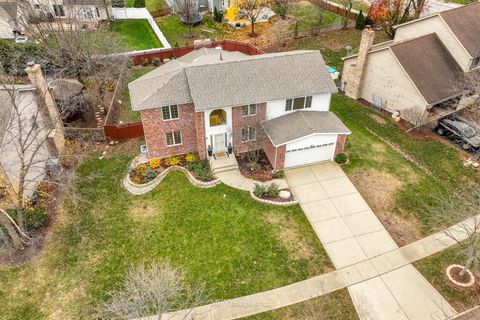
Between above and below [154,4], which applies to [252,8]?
above

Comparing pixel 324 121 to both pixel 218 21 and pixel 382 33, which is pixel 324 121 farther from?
pixel 218 21

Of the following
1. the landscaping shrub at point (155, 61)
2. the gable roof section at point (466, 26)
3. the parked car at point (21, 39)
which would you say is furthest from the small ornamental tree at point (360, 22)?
the parked car at point (21, 39)

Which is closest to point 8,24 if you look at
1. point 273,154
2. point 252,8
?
point 252,8

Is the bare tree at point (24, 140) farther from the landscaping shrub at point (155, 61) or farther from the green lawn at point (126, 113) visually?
the landscaping shrub at point (155, 61)

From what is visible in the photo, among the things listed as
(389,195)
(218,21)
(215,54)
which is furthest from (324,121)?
(218,21)

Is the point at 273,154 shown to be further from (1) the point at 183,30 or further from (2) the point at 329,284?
(1) the point at 183,30

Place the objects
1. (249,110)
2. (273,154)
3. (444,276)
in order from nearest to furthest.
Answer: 1. (444,276)
2. (273,154)
3. (249,110)
